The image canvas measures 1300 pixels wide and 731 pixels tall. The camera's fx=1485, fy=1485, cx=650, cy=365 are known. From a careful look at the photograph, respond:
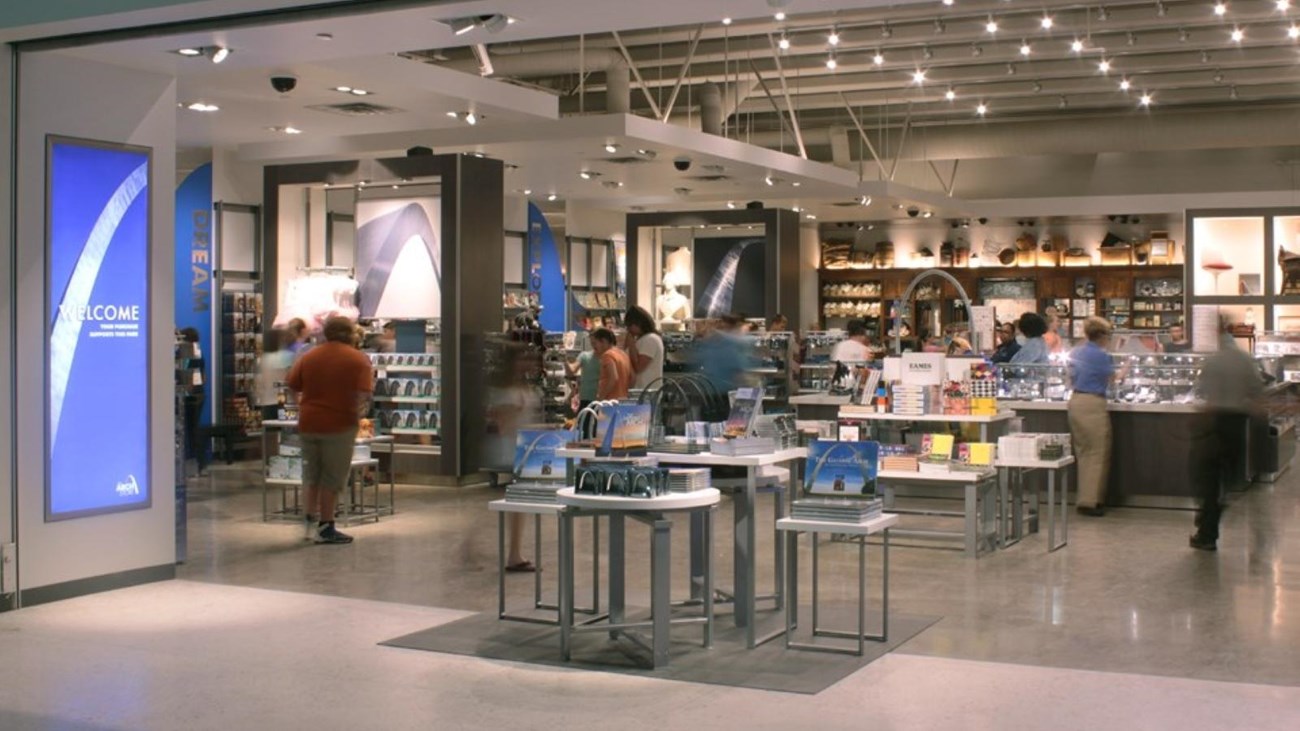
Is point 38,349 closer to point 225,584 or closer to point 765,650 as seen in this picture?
point 225,584

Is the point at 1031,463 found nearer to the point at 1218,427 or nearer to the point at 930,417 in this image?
the point at 930,417

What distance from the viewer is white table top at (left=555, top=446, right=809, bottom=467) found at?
660 centimetres

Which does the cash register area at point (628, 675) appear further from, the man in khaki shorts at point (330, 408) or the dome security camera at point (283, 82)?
the dome security camera at point (283, 82)

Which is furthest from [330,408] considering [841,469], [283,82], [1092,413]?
[1092,413]

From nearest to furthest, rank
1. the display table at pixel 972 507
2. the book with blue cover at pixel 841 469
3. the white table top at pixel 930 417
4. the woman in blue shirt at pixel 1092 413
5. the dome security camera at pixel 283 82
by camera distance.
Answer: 1. the book with blue cover at pixel 841 469
2. the display table at pixel 972 507
3. the white table top at pixel 930 417
4. the dome security camera at pixel 283 82
5. the woman in blue shirt at pixel 1092 413

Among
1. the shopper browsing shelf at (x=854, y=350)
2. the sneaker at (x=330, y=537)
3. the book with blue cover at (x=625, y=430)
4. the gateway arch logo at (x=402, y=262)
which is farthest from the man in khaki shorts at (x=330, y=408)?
the shopper browsing shelf at (x=854, y=350)

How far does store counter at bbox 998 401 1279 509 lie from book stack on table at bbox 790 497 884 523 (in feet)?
18.3

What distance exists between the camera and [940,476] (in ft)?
30.7

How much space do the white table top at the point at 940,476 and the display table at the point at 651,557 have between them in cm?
283

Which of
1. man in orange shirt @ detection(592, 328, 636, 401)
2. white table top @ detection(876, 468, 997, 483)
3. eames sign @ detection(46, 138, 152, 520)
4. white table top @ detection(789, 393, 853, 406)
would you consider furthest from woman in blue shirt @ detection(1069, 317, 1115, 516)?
eames sign @ detection(46, 138, 152, 520)

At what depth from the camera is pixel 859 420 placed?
34.4 feet

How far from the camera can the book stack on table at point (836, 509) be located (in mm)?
6371

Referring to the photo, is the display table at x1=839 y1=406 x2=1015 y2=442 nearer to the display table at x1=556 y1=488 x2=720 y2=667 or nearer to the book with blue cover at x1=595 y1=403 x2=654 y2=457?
the display table at x1=556 y1=488 x2=720 y2=667

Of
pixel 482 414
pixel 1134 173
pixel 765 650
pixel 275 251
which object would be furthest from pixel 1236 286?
pixel 765 650
